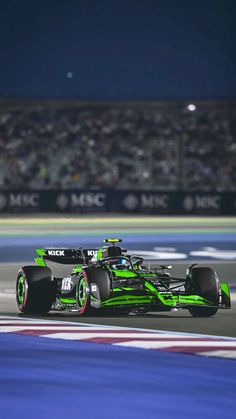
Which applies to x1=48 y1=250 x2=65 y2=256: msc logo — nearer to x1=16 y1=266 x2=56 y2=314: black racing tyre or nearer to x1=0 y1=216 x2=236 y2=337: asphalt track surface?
x1=16 y1=266 x2=56 y2=314: black racing tyre

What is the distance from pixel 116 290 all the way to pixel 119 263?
1.41ft

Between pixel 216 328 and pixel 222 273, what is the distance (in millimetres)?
7276

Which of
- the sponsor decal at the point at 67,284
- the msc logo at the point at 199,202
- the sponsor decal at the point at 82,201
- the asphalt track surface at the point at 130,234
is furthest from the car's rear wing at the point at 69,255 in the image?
the msc logo at the point at 199,202

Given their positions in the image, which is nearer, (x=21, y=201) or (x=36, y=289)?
(x=36, y=289)

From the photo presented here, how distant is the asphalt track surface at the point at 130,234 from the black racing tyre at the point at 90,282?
0.16 metres

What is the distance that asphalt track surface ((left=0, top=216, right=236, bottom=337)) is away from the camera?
40.2ft

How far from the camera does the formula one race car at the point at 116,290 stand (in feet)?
40.9

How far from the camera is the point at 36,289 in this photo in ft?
42.3

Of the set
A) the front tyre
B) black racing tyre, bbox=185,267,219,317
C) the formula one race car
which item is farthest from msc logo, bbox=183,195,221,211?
the front tyre

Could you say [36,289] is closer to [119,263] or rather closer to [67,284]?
[67,284]

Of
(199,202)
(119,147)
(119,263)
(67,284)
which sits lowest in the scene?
(67,284)

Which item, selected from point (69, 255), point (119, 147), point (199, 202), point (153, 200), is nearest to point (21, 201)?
point (153, 200)

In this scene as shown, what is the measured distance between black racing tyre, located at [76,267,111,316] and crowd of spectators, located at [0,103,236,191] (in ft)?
108

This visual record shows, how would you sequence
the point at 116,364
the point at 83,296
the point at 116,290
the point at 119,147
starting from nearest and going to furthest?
the point at 116,364 → the point at 116,290 → the point at 83,296 → the point at 119,147
